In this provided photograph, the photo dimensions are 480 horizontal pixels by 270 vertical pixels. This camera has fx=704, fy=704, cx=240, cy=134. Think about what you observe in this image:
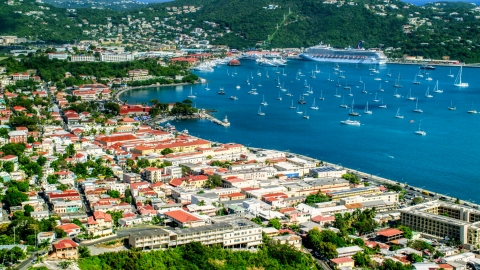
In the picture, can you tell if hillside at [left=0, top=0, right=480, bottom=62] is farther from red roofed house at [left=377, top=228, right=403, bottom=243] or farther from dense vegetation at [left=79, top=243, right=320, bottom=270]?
dense vegetation at [left=79, top=243, right=320, bottom=270]

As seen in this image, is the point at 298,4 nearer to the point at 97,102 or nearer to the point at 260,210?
the point at 97,102

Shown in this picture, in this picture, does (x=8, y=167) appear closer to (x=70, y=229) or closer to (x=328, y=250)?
(x=70, y=229)

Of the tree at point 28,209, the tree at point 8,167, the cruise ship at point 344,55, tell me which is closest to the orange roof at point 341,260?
the tree at point 28,209

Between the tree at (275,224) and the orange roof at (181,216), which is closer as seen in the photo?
the orange roof at (181,216)

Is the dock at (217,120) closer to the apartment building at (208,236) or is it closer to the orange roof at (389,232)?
the orange roof at (389,232)

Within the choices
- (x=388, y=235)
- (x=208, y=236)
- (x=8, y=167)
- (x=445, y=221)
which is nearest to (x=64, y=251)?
(x=208, y=236)

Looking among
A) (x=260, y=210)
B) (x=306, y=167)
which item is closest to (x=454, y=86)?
(x=306, y=167)
